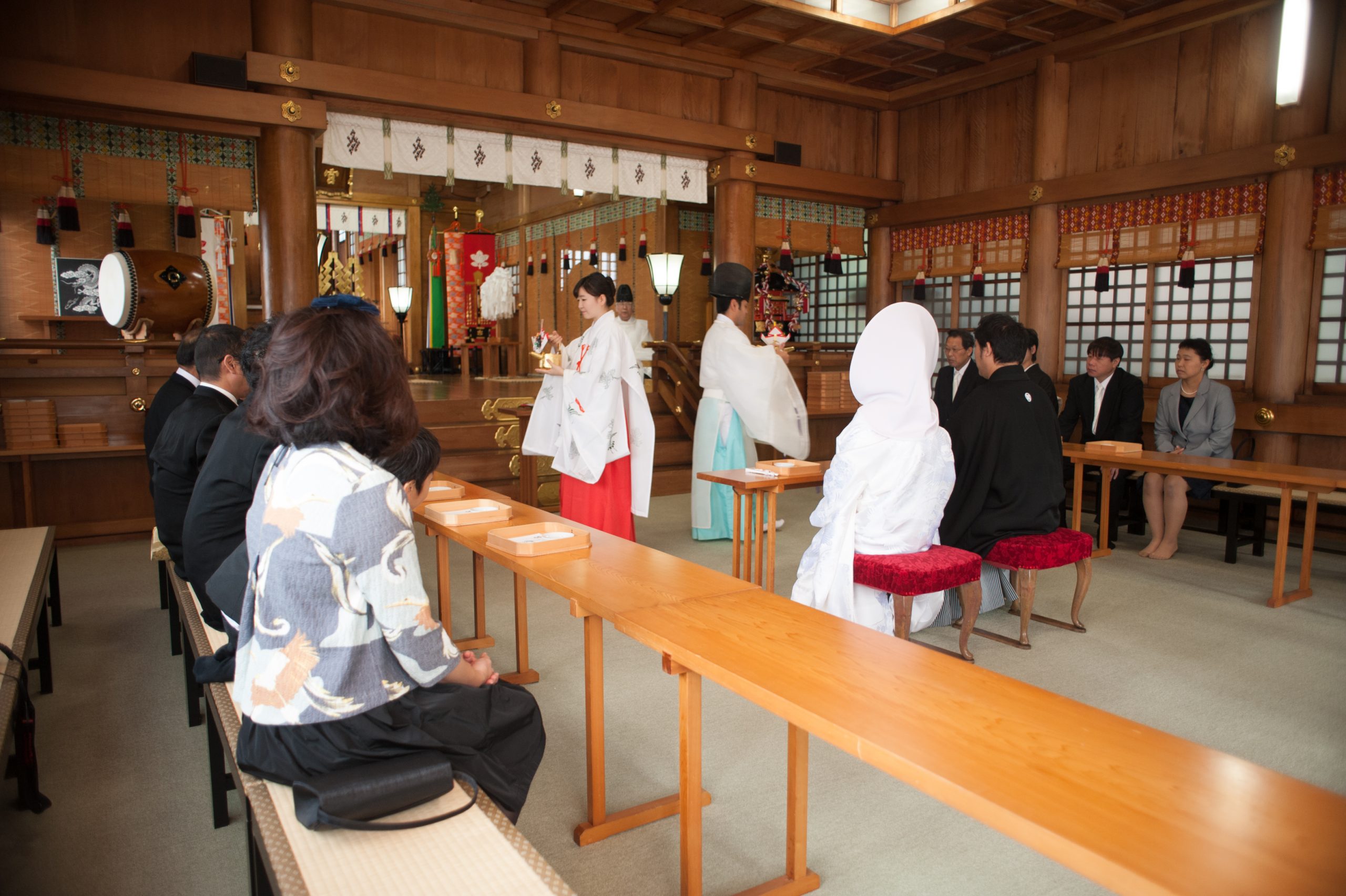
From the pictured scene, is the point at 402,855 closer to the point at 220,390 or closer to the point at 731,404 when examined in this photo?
the point at 220,390

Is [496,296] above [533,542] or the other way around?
above

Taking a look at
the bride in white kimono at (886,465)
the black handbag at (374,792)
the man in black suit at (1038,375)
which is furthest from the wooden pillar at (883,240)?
the black handbag at (374,792)

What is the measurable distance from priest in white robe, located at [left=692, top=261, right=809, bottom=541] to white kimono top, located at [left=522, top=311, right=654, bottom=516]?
2.52 feet

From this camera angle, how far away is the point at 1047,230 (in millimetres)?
7539

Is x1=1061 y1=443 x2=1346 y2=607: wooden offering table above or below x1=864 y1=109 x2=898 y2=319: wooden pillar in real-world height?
below

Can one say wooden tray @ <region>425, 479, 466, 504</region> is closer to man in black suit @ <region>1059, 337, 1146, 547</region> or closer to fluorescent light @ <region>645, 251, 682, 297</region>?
man in black suit @ <region>1059, 337, 1146, 547</region>

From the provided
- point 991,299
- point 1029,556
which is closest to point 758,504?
point 1029,556

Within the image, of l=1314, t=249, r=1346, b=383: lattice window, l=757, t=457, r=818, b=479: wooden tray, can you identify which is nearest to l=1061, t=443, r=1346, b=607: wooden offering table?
l=757, t=457, r=818, b=479: wooden tray

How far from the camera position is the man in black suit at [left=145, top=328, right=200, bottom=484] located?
375cm

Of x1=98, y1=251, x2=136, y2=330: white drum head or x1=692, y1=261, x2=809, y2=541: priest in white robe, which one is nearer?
x1=98, y1=251, x2=136, y2=330: white drum head

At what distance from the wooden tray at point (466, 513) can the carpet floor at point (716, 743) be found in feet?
2.39

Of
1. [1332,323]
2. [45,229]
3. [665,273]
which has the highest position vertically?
[45,229]

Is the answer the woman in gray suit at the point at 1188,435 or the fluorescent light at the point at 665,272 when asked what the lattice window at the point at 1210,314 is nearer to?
the woman in gray suit at the point at 1188,435

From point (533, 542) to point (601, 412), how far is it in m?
2.42
